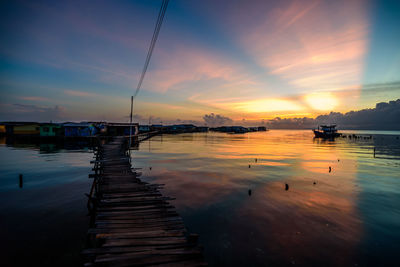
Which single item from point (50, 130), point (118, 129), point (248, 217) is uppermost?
point (118, 129)

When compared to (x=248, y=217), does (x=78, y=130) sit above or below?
above

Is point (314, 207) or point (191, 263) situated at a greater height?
point (191, 263)

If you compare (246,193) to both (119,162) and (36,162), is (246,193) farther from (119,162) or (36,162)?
(36,162)

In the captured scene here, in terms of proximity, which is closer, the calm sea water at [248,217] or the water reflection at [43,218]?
the water reflection at [43,218]

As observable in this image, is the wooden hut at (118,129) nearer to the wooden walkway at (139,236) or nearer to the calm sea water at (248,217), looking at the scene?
the calm sea water at (248,217)

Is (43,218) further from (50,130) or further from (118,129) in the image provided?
(118,129)

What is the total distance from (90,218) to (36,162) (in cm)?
2520

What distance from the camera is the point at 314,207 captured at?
49.6ft

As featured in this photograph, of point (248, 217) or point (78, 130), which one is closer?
point (248, 217)

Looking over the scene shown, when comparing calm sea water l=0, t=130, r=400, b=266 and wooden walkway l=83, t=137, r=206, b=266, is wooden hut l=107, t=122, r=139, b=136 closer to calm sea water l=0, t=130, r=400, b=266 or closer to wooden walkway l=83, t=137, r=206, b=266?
calm sea water l=0, t=130, r=400, b=266

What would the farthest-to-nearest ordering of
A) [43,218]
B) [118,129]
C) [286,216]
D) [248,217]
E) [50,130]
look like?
[118,129] < [50,130] < [286,216] < [248,217] < [43,218]

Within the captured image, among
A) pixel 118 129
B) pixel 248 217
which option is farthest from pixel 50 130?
pixel 248 217

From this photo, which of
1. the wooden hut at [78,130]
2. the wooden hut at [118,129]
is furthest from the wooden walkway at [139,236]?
the wooden hut at [118,129]

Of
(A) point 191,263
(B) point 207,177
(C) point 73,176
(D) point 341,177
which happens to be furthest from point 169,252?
(D) point 341,177
